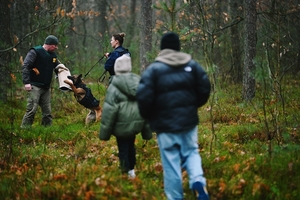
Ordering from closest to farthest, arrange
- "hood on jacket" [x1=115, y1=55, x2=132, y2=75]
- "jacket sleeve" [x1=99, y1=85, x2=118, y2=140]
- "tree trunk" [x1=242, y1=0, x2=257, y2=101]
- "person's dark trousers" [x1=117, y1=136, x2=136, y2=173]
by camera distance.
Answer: "jacket sleeve" [x1=99, y1=85, x2=118, y2=140] < "hood on jacket" [x1=115, y1=55, x2=132, y2=75] < "person's dark trousers" [x1=117, y1=136, x2=136, y2=173] < "tree trunk" [x1=242, y1=0, x2=257, y2=101]

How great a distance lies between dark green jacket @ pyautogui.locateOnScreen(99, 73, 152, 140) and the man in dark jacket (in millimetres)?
675

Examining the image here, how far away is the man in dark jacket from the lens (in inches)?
162

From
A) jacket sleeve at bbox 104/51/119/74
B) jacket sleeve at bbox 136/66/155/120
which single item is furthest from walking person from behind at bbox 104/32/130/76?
jacket sleeve at bbox 136/66/155/120

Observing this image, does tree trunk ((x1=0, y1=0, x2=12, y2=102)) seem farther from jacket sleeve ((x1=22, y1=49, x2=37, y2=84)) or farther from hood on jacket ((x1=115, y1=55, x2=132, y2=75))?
hood on jacket ((x1=115, y1=55, x2=132, y2=75))

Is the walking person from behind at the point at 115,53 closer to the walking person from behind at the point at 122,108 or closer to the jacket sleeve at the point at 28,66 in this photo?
the jacket sleeve at the point at 28,66

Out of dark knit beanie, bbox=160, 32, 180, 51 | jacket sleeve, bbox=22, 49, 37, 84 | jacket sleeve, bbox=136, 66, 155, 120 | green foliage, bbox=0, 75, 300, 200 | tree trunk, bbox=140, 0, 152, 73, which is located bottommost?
green foliage, bbox=0, 75, 300, 200

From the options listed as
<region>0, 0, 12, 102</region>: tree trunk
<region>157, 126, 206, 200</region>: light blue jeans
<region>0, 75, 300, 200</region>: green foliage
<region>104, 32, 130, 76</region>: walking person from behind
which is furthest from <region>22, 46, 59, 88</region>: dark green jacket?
<region>157, 126, 206, 200</region>: light blue jeans

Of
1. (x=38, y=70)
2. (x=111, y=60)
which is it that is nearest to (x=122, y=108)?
(x=111, y=60)

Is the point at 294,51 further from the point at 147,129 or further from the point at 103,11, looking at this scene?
the point at 103,11

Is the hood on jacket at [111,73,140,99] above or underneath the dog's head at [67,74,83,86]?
underneath

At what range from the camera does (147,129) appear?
5.23 meters

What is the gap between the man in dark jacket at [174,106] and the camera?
4121 millimetres

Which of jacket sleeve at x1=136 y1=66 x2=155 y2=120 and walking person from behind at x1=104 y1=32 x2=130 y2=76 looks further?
walking person from behind at x1=104 y1=32 x2=130 y2=76

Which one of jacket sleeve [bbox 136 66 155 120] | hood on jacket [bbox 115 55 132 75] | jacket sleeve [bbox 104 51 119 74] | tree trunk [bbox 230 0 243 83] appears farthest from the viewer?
tree trunk [bbox 230 0 243 83]
